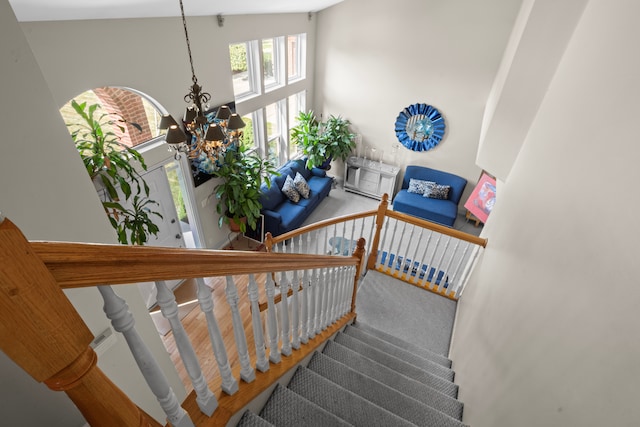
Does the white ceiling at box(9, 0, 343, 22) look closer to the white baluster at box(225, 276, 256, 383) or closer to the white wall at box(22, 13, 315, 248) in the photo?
the white wall at box(22, 13, 315, 248)

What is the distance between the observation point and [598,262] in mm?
991

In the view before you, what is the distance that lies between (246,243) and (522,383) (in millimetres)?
4675

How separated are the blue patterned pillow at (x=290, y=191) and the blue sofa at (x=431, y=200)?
190 centimetres

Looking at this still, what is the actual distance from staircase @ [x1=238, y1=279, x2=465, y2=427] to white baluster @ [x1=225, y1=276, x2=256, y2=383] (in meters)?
0.15

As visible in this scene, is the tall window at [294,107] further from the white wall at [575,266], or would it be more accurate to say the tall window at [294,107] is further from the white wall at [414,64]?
the white wall at [575,266]

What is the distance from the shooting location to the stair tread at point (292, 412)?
54.2 inches

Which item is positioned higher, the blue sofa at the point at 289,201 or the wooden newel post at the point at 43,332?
the wooden newel post at the point at 43,332

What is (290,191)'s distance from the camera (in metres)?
5.76

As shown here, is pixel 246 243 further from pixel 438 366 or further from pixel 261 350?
pixel 261 350

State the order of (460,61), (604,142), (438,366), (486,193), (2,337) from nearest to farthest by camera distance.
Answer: (2,337)
(604,142)
(438,366)
(486,193)
(460,61)

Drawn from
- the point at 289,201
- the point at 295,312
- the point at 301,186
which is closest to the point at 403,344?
the point at 295,312

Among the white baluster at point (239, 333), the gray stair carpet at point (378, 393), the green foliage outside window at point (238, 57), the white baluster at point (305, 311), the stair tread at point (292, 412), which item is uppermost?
the green foliage outside window at point (238, 57)

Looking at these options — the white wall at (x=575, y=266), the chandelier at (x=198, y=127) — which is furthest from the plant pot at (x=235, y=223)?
the white wall at (x=575, y=266)

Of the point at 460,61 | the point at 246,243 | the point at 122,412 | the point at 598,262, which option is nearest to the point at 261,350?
the point at 122,412
